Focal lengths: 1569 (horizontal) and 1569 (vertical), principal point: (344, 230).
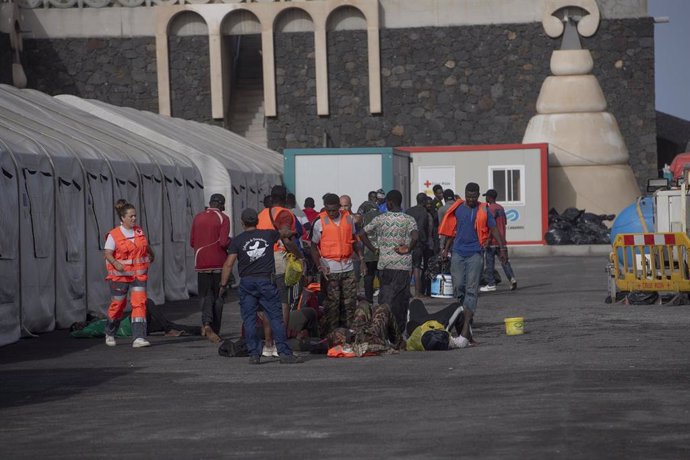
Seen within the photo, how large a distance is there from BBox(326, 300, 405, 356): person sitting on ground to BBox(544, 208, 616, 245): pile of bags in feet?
78.7

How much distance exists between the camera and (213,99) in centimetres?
4662

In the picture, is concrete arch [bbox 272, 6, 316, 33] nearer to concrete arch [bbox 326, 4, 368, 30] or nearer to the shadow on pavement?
concrete arch [bbox 326, 4, 368, 30]

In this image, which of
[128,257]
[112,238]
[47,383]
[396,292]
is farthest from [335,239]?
[47,383]

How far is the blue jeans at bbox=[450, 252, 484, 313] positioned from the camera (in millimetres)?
16688

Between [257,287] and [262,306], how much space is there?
23cm

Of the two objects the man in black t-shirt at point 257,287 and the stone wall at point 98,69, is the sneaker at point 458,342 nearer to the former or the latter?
the man in black t-shirt at point 257,287

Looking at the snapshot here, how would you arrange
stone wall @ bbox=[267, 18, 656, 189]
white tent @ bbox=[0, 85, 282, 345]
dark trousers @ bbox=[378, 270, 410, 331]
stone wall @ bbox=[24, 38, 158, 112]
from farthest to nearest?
stone wall @ bbox=[24, 38, 158, 112] < stone wall @ bbox=[267, 18, 656, 189] < white tent @ bbox=[0, 85, 282, 345] < dark trousers @ bbox=[378, 270, 410, 331]

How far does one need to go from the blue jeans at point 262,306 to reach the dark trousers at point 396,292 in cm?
175

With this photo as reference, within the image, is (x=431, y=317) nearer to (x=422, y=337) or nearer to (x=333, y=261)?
(x=422, y=337)

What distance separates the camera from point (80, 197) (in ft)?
66.0

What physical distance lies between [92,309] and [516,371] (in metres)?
8.67

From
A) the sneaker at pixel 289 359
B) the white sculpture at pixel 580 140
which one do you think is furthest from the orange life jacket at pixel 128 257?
the white sculpture at pixel 580 140

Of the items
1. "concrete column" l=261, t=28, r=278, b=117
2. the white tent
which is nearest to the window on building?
"concrete column" l=261, t=28, r=278, b=117

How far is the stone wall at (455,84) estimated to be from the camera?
4566cm
